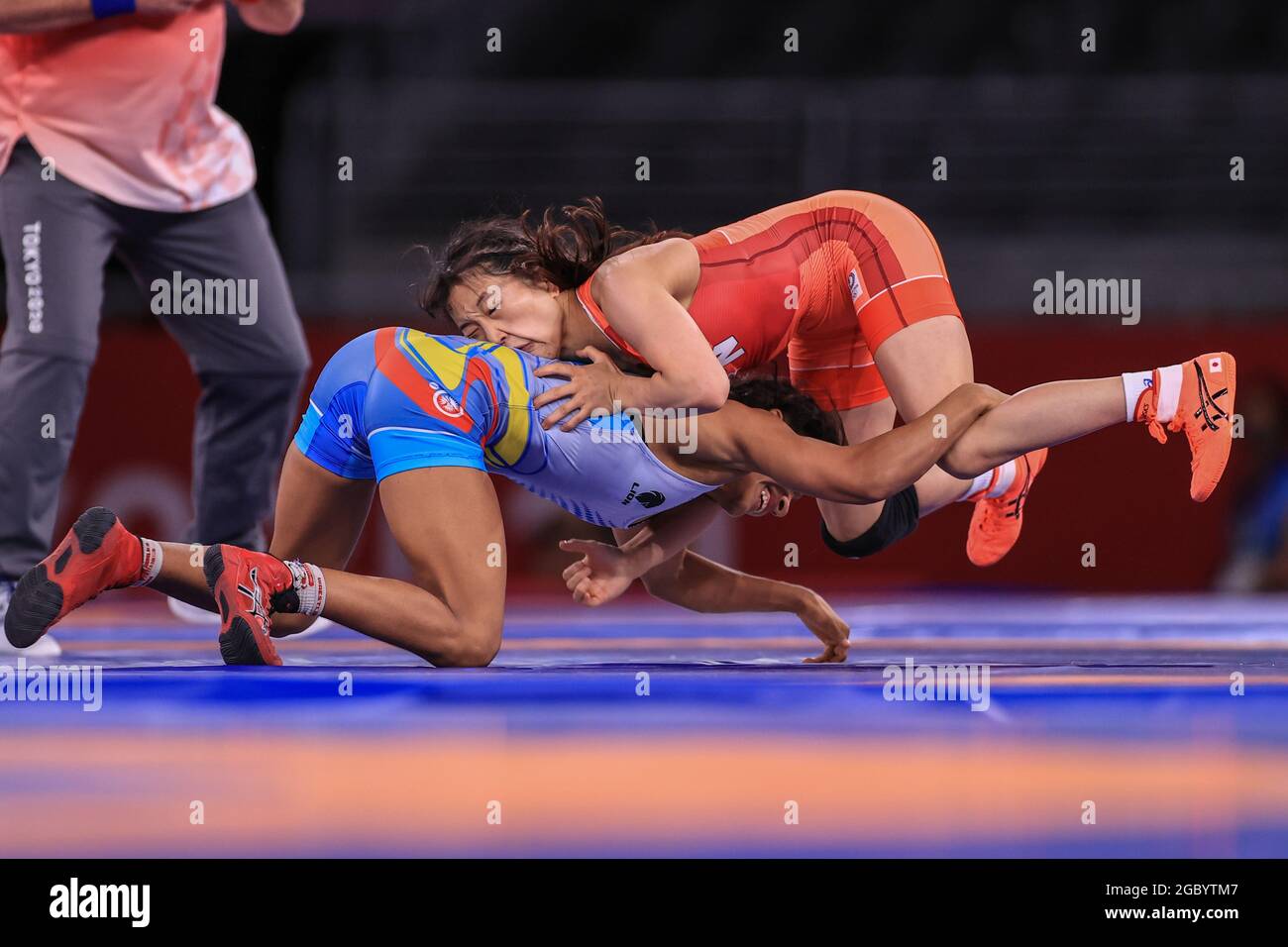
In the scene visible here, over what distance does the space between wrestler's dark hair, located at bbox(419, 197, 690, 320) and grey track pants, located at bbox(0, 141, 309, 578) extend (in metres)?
0.50

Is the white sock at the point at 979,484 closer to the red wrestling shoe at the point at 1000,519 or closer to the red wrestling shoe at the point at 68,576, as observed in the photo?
the red wrestling shoe at the point at 1000,519

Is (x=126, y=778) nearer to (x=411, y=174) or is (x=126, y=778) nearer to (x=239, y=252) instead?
(x=239, y=252)

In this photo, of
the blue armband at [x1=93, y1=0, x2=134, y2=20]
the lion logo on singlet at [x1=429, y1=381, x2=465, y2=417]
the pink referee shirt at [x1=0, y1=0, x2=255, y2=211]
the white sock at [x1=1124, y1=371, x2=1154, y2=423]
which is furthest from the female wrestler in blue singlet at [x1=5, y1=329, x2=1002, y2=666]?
the blue armband at [x1=93, y1=0, x2=134, y2=20]

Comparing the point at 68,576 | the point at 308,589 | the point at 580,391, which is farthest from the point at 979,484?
the point at 68,576

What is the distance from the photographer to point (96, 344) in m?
2.74

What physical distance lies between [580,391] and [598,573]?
38 cm

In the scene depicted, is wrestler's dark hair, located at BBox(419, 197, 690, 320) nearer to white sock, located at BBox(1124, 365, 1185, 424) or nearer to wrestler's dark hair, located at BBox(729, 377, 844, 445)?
wrestler's dark hair, located at BBox(729, 377, 844, 445)

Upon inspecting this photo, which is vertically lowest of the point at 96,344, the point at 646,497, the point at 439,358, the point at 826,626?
the point at 826,626

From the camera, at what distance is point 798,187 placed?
5492 millimetres

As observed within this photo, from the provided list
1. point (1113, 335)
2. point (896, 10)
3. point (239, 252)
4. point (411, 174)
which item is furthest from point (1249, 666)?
point (896, 10)

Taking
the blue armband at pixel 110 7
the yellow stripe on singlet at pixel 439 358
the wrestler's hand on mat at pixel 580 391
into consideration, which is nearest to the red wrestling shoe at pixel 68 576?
the yellow stripe on singlet at pixel 439 358

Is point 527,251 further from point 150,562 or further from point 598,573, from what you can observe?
point 150,562

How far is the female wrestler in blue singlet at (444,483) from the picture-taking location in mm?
2029

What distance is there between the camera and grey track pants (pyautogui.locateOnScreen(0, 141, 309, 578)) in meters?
2.66
